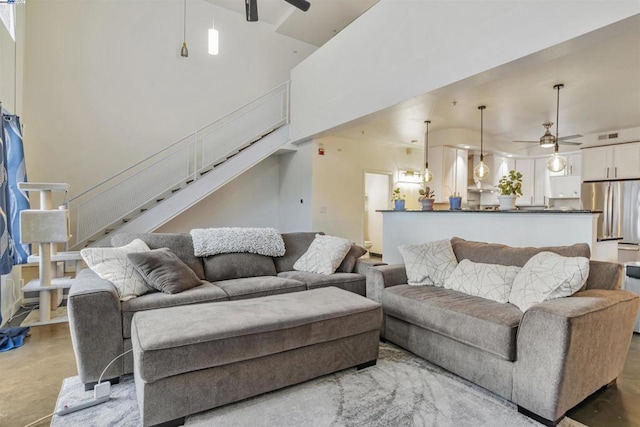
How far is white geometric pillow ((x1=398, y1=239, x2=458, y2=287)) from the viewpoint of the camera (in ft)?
9.55

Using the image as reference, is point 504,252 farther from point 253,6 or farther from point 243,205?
point 243,205

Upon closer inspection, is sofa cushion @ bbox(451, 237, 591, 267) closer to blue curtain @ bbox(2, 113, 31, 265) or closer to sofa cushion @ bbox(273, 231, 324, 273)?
sofa cushion @ bbox(273, 231, 324, 273)

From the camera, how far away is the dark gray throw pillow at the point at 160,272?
2.56 metres

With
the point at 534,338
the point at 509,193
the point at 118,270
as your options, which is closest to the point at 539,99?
the point at 509,193

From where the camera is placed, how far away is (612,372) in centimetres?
205

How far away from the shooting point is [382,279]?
9.56 ft

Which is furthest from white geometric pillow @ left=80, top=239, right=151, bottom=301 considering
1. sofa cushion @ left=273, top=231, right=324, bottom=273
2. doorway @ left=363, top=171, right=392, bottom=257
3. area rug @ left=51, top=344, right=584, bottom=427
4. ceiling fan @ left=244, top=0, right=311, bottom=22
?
doorway @ left=363, top=171, right=392, bottom=257

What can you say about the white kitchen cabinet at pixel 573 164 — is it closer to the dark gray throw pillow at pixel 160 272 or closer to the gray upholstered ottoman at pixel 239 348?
the gray upholstered ottoman at pixel 239 348

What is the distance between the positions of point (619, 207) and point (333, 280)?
19.7 feet

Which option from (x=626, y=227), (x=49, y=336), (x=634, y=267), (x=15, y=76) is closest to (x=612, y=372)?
(x=634, y=267)

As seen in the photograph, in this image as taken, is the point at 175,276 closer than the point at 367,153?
Yes

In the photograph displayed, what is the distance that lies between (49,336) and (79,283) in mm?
1252

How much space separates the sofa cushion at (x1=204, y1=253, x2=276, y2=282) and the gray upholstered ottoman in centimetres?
95

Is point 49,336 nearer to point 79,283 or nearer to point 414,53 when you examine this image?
point 79,283
